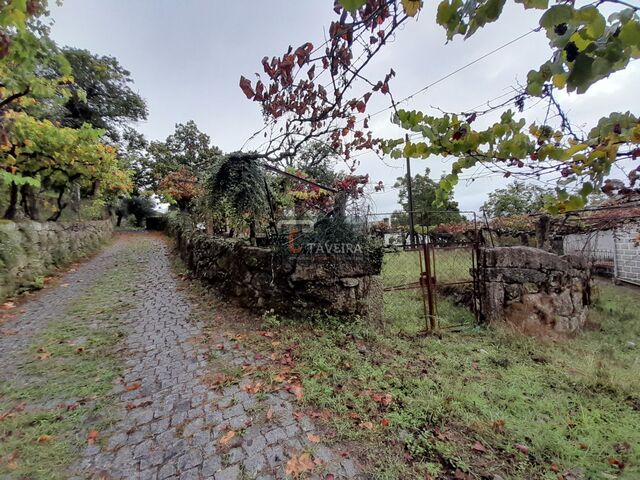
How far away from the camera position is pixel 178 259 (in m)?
9.41

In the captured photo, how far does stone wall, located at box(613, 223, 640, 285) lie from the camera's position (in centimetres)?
835

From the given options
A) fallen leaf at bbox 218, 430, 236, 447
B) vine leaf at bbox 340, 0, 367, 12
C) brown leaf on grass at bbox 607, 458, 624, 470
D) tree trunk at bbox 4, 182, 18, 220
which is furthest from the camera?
tree trunk at bbox 4, 182, 18, 220

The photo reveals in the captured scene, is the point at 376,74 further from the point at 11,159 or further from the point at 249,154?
the point at 11,159

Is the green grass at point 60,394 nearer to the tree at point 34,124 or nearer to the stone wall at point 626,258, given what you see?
the tree at point 34,124

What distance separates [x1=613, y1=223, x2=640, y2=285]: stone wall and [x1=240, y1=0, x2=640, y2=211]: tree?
1006cm

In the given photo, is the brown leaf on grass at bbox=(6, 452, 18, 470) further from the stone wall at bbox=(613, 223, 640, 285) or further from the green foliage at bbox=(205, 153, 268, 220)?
the stone wall at bbox=(613, 223, 640, 285)

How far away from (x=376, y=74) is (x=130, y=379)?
366 centimetres

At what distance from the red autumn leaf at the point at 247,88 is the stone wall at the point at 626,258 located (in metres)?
11.0

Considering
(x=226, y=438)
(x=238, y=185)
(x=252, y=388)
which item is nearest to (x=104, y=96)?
(x=238, y=185)

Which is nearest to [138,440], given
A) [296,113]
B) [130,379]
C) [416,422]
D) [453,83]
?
[130,379]

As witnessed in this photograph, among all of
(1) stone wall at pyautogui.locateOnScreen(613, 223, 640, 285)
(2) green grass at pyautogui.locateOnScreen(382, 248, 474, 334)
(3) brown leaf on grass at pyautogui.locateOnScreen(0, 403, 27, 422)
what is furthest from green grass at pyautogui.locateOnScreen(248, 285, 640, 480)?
(1) stone wall at pyautogui.locateOnScreen(613, 223, 640, 285)

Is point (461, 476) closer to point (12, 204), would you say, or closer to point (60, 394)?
point (60, 394)

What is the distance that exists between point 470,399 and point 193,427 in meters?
2.32

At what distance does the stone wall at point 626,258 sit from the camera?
27.4 feet
